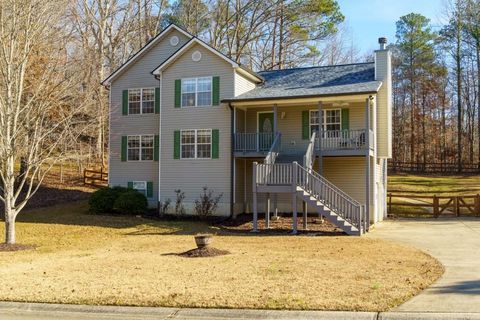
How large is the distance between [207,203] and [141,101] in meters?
7.15

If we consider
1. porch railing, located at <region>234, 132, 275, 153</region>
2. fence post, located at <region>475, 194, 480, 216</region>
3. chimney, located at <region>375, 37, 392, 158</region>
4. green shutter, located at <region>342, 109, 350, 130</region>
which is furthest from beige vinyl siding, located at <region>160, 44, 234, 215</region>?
fence post, located at <region>475, 194, 480, 216</region>

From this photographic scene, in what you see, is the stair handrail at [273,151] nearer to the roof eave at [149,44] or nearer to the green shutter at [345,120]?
the green shutter at [345,120]

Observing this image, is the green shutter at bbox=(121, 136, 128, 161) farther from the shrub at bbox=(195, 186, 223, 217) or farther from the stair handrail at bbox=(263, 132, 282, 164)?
the stair handrail at bbox=(263, 132, 282, 164)

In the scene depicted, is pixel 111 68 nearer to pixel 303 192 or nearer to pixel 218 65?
pixel 218 65

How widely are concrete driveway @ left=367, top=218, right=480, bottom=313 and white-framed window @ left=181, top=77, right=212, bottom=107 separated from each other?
9.77 metres

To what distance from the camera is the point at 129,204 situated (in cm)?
2327

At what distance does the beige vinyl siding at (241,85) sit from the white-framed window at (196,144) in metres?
2.31

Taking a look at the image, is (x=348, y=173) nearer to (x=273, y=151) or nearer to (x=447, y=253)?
(x=273, y=151)

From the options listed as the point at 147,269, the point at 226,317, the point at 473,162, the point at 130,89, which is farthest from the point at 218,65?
the point at 473,162

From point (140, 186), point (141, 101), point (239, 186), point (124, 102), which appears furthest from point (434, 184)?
point (124, 102)

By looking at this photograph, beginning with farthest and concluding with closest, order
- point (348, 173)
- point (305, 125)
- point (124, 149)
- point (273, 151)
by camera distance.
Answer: point (124, 149) → point (305, 125) → point (348, 173) → point (273, 151)

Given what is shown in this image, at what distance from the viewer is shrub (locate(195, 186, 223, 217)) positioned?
22750mm

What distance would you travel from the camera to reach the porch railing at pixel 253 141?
2233cm

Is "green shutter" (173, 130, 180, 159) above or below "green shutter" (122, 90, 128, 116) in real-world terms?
below
